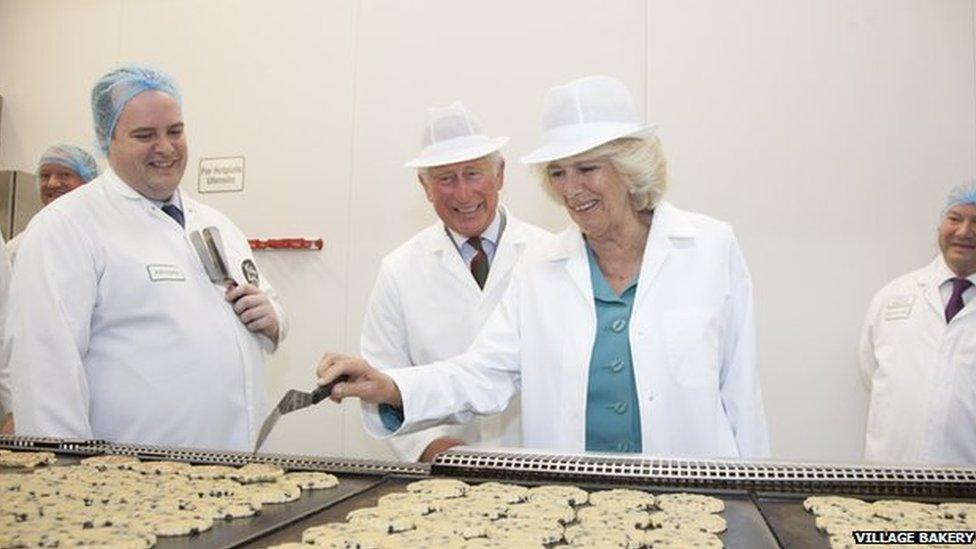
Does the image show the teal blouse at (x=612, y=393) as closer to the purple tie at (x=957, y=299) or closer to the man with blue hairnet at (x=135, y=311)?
the man with blue hairnet at (x=135, y=311)

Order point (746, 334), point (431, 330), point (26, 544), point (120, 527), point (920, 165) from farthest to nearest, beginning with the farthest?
point (920, 165), point (431, 330), point (746, 334), point (120, 527), point (26, 544)

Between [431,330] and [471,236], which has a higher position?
[471,236]

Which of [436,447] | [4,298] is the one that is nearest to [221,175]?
[4,298]

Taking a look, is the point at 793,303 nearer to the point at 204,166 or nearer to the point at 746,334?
the point at 746,334

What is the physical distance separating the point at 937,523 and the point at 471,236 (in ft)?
5.17

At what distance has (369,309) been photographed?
2.47m

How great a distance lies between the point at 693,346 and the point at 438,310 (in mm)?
898

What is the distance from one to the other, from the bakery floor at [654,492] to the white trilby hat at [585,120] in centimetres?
77

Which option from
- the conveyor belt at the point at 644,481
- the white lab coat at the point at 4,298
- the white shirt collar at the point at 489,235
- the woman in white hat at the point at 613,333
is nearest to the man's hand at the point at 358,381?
the woman in white hat at the point at 613,333

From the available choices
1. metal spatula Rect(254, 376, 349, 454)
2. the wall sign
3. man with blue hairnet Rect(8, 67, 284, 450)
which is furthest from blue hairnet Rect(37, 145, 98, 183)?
metal spatula Rect(254, 376, 349, 454)

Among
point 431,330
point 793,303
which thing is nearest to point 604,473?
point 431,330

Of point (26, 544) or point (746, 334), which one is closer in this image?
point (26, 544)

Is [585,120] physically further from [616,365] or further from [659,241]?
[616,365]

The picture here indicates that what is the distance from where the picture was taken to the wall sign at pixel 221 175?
3.68 m
